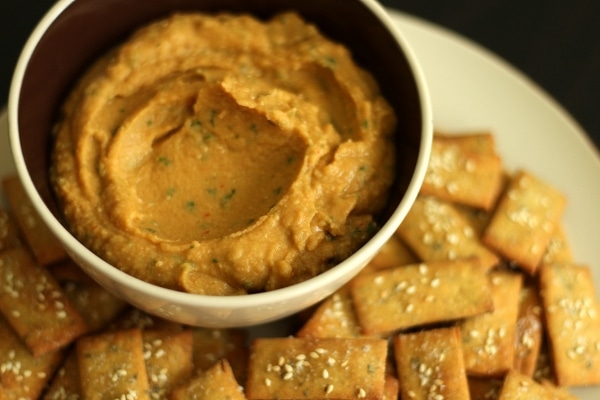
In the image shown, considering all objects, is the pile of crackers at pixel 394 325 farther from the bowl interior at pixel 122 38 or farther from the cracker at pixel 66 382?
the bowl interior at pixel 122 38

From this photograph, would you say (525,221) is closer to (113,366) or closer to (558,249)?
(558,249)

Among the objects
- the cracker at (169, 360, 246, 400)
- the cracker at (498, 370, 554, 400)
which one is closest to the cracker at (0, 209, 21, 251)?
the cracker at (169, 360, 246, 400)

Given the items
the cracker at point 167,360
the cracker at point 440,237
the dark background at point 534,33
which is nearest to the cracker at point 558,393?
the cracker at point 440,237

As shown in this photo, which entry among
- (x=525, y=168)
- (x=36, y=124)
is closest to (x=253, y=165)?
(x=36, y=124)

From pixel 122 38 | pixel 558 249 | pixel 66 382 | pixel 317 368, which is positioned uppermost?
pixel 122 38

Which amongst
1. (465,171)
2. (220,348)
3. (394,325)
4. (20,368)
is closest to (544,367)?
(394,325)

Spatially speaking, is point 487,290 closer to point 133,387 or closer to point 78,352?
point 133,387
